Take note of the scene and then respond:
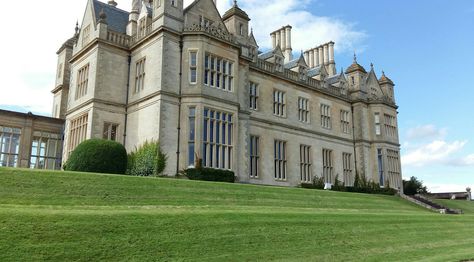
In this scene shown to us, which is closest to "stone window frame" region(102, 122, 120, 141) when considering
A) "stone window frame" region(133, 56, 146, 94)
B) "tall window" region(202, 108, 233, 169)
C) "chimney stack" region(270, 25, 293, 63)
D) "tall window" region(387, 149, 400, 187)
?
"stone window frame" region(133, 56, 146, 94)

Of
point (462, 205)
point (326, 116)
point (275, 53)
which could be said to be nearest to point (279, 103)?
point (275, 53)

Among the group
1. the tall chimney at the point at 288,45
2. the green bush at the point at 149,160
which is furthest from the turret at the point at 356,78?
the green bush at the point at 149,160

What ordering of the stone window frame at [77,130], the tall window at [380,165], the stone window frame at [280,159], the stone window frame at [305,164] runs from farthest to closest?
the tall window at [380,165] → the stone window frame at [305,164] → the stone window frame at [280,159] → the stone window frame at [77,130]

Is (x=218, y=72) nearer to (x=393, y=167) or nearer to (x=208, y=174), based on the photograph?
(x=208, y=174)

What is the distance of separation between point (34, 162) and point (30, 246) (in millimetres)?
19804

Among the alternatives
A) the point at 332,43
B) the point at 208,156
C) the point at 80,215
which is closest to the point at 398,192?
the point at 332,43

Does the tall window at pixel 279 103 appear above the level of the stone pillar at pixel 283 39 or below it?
below

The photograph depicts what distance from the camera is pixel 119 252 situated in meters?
8.50

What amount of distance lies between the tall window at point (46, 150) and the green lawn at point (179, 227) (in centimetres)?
1398

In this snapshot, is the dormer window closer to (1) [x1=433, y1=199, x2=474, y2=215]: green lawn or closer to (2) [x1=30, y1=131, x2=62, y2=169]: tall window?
(2) [x1=30, y1=131, x2=62, y2=169]: tall window

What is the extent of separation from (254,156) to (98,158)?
1277cm

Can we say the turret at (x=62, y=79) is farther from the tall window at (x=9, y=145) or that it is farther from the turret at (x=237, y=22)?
the turret at (x=237, y=22)

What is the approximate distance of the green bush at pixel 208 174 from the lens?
20.9m

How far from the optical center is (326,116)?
35344 millimetres
